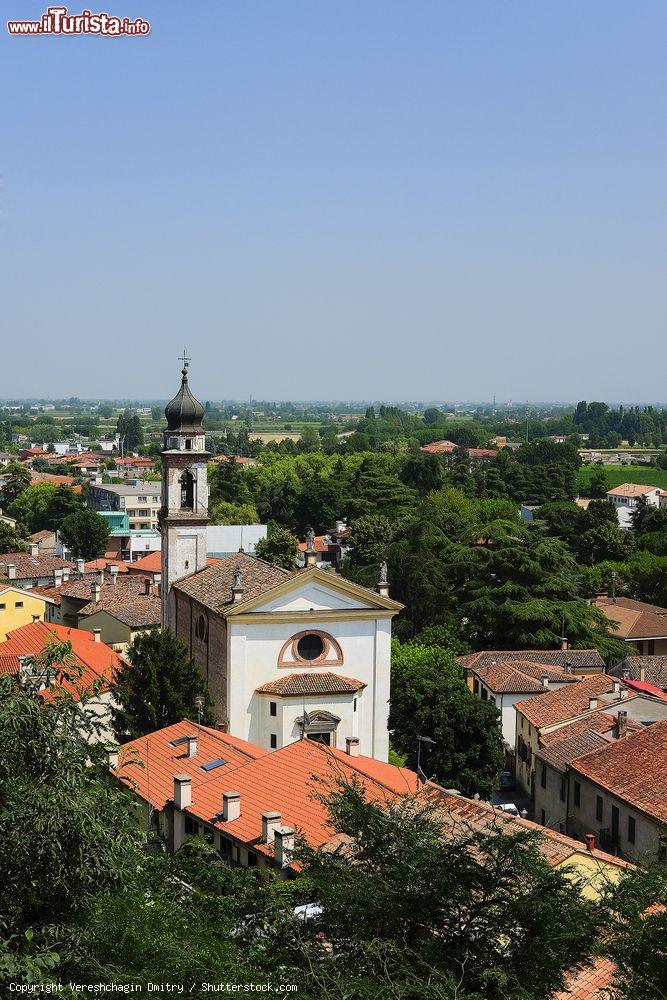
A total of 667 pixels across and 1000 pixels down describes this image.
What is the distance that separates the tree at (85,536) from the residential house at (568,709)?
43807 millimetres

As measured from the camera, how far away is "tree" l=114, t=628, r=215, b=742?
27.5 m

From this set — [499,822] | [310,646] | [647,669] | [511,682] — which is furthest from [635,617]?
[499,822]

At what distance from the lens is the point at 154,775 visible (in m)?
22.9

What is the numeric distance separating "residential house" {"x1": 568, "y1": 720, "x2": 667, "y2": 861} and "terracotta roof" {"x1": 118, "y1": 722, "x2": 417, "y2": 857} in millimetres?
4527

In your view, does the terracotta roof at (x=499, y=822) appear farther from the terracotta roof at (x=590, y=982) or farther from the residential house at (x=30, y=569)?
the residential house at (x=30, y=569)

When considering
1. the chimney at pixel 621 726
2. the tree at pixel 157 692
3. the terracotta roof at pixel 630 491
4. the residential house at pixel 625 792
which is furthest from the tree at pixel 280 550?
the terracotta roof at pixel 630 491

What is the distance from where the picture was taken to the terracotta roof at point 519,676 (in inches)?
1465

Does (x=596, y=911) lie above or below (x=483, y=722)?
above

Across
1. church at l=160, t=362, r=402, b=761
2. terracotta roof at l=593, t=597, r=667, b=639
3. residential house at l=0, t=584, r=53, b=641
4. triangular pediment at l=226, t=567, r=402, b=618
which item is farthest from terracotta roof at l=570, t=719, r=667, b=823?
residential house at l=0, t=584, r=53, b=641

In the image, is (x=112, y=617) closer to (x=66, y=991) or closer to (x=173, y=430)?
(x=173, y=430)

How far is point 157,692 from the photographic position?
90.3 feet

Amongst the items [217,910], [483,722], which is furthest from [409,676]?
[217,910]

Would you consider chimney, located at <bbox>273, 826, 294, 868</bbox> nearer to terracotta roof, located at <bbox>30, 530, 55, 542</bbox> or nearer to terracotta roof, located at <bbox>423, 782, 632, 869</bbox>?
terracotta roof, located at <bbox>423, 782, 632, 869</bbox>

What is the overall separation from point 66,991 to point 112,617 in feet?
116
